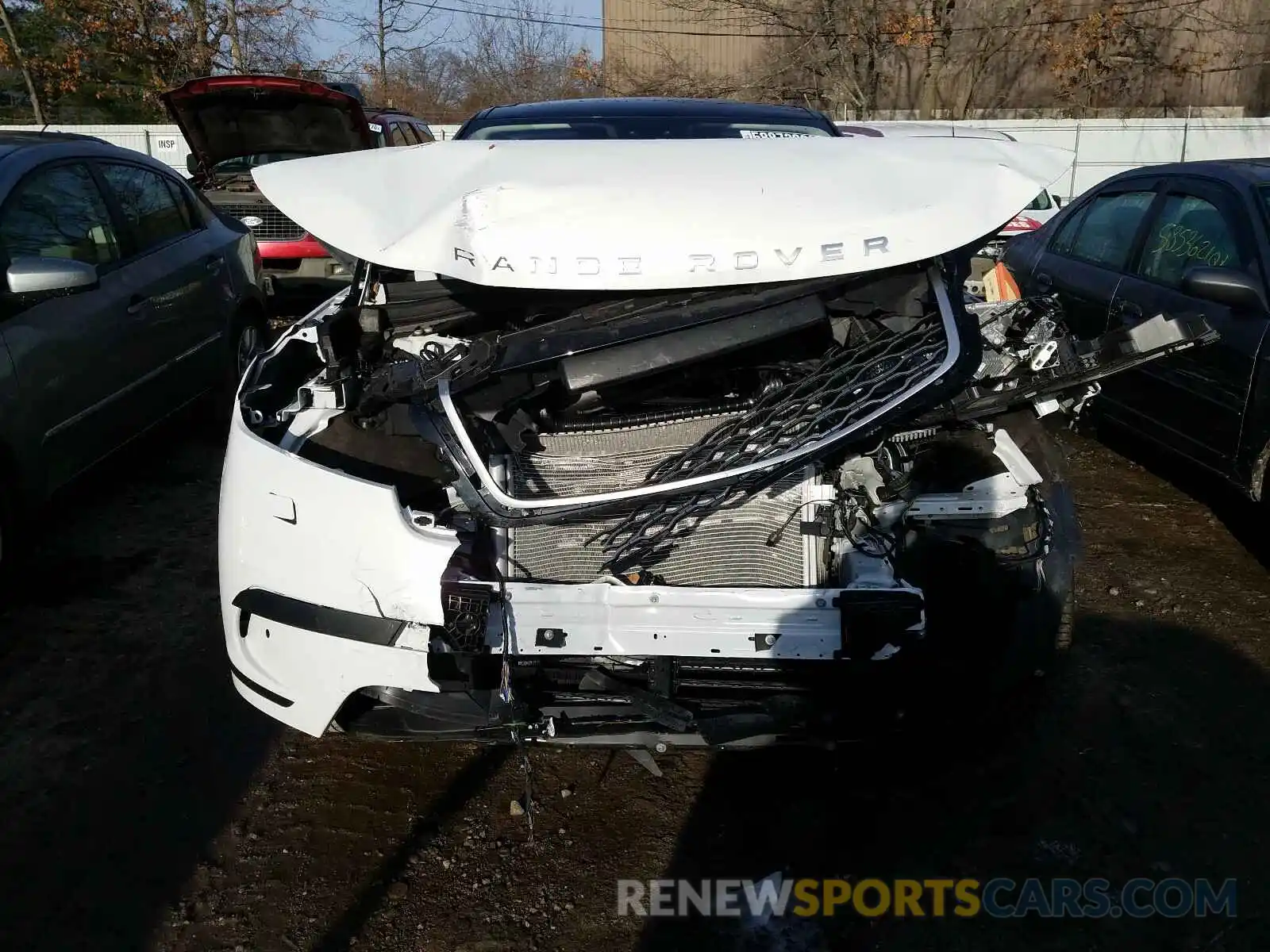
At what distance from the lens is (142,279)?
4.61 meters

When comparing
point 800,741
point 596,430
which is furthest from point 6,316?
point 800,741

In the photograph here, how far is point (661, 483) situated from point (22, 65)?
78.9ft

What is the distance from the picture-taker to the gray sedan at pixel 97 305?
3705 millimetres

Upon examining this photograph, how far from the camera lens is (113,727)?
305 cm

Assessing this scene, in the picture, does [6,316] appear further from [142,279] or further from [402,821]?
[402,821]

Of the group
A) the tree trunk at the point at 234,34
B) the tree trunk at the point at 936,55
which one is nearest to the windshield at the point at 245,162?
the tree trunk at the point at 234,34

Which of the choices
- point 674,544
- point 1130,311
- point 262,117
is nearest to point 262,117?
point 262,117

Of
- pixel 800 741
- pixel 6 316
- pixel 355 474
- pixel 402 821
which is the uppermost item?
pixel 6 316

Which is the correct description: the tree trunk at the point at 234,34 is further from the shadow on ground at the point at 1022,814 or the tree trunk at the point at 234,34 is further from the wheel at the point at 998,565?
the shadow on ground at the point at 1022,814

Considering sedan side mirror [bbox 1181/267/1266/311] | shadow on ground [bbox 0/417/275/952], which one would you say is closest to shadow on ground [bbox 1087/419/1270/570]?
sedan side mirror [bbox 1181/267/1266/311]

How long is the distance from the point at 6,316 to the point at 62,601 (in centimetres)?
111

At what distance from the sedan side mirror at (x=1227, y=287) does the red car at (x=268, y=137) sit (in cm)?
556

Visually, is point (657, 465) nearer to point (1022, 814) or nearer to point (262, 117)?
point (1022, 814)

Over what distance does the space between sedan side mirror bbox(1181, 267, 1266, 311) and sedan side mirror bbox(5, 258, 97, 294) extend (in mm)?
4527
